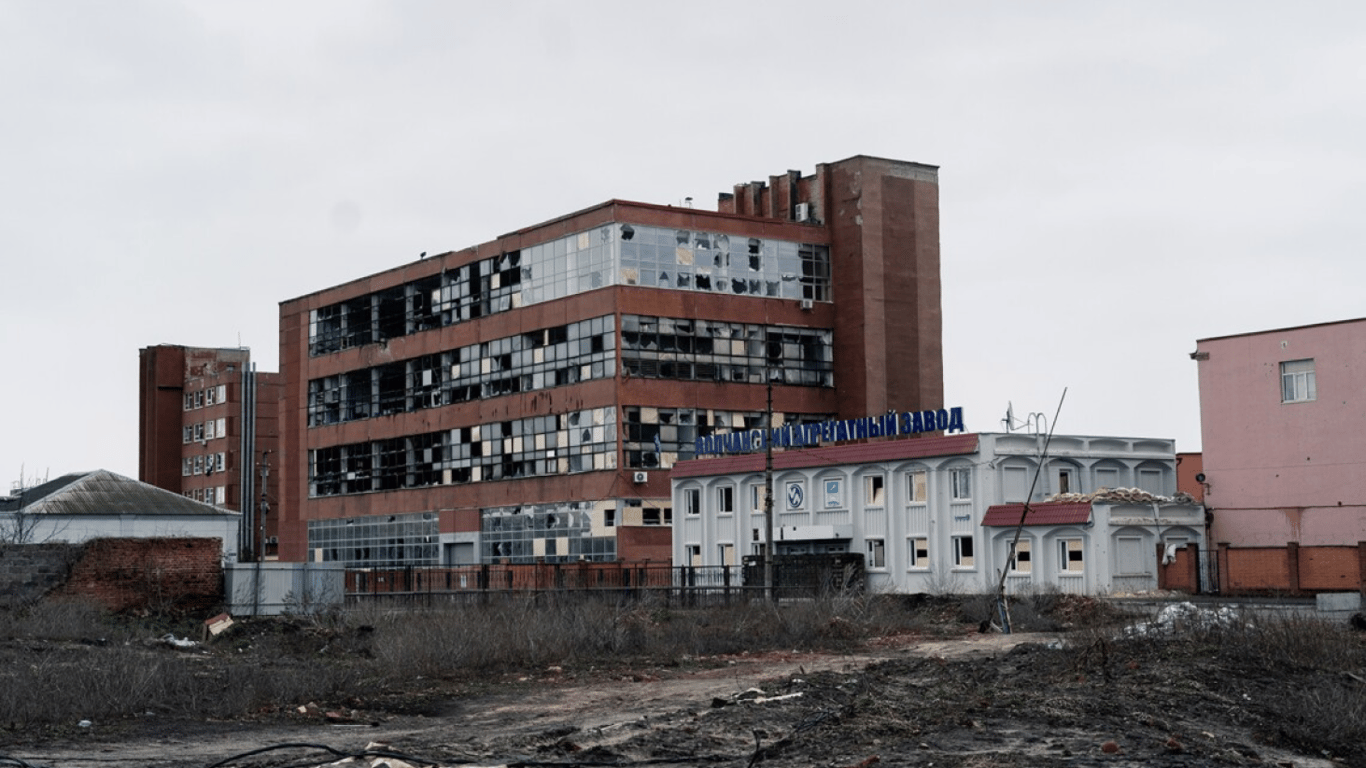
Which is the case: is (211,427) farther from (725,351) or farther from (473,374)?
(725,351)

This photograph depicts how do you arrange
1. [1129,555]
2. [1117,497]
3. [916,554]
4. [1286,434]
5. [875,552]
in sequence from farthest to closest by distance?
[875,552] < [916,554] < [1286,434] < [1117,497] < [1129,555]

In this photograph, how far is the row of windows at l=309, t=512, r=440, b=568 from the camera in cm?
8350

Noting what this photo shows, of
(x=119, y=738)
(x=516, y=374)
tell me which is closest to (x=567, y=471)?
(x=516, y=374)

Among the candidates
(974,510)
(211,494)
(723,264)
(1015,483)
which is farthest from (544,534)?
(211,494)

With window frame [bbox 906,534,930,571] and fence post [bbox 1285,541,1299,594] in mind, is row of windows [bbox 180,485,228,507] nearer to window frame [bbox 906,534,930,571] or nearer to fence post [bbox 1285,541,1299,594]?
window frame [bbox 906,534,930,571]

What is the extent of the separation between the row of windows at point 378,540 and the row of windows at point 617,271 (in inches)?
411

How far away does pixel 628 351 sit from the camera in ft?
239

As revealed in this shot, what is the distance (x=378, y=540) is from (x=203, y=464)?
166ft

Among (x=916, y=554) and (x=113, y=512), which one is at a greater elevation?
(x=113, y=512)

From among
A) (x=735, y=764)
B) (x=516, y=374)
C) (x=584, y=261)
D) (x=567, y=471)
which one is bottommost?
(x=735, y=764)

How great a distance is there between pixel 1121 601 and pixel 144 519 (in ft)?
115

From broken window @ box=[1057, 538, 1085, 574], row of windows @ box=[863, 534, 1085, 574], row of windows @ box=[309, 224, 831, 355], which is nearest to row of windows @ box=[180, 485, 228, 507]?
row of windows @ box=[309, 224, 831, 355]

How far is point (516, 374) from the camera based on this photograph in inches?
3100

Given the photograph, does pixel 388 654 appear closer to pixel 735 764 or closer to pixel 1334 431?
pixel 735 764
